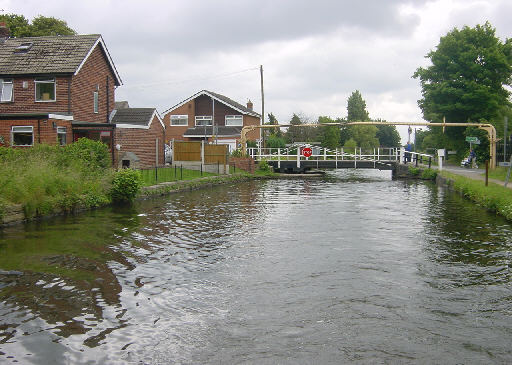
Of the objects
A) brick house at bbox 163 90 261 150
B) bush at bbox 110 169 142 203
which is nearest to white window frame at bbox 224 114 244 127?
brick house at bbox 163 90 261 150

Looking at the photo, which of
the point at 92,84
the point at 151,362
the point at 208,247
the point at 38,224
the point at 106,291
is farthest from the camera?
the point at 92,84

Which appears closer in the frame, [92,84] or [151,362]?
[151,362]

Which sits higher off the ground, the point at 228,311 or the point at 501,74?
the point at 501,74

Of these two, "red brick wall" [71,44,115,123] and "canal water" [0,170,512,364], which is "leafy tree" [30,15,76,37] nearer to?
"red brick wall" [71,44,115,123]

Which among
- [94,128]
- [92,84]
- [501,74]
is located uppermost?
[501,74]

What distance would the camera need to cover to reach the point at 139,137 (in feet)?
118

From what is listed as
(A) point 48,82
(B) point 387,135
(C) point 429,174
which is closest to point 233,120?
(C) point 429,174

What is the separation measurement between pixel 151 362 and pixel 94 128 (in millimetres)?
26974

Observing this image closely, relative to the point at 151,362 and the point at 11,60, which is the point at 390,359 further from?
the point at 11,60

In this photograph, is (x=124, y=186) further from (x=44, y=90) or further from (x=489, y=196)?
(x=44, y=90)

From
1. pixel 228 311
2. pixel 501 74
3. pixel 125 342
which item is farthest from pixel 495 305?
pixel 501 74

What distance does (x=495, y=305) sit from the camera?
26.5ft

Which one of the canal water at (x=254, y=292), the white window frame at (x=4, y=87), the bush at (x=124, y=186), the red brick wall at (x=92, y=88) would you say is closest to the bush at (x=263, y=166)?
the red brick wall at (x=92, y=88)

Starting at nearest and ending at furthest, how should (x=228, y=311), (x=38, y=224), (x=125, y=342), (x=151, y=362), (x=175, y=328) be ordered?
(x=151, y=362), (x=125, y=342), (x=175, y=328), (x=228, y=311), (x=38, y=224)
